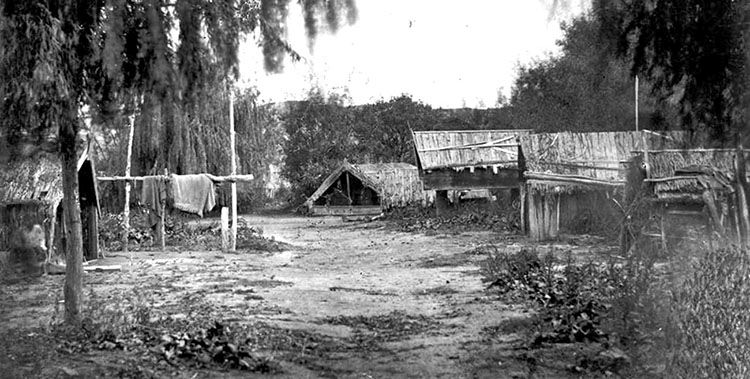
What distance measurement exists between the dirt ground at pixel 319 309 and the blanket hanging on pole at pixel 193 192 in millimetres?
1187

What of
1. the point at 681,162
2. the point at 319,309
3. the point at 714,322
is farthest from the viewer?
the point at 681,162

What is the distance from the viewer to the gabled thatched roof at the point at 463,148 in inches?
932

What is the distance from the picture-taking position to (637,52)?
5.71 meters

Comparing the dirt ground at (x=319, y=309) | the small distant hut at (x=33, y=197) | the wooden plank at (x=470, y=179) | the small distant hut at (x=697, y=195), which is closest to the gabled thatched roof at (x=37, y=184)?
the small distant hut at (x=33, y=197)

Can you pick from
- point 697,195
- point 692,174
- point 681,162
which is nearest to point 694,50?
point 692,174

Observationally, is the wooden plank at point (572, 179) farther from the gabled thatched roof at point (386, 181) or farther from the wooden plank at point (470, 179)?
the gabled thatched roof at point (386, 181)

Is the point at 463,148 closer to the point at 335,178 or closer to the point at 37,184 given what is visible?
the point at 335,178

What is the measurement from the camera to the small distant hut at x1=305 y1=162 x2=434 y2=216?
101 ft

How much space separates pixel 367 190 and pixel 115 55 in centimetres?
2757

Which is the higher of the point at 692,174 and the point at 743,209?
the point at 692,174

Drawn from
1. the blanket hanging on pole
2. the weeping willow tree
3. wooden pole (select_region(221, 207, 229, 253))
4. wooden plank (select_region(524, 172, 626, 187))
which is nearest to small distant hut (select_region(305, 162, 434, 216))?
wooden plank (select_region(524, 172, 626, 187))

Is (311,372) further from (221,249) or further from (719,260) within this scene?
(221,249)

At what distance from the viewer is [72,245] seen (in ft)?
22.3

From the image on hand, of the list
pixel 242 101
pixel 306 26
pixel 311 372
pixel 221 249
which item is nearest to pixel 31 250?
pixel 221 249
